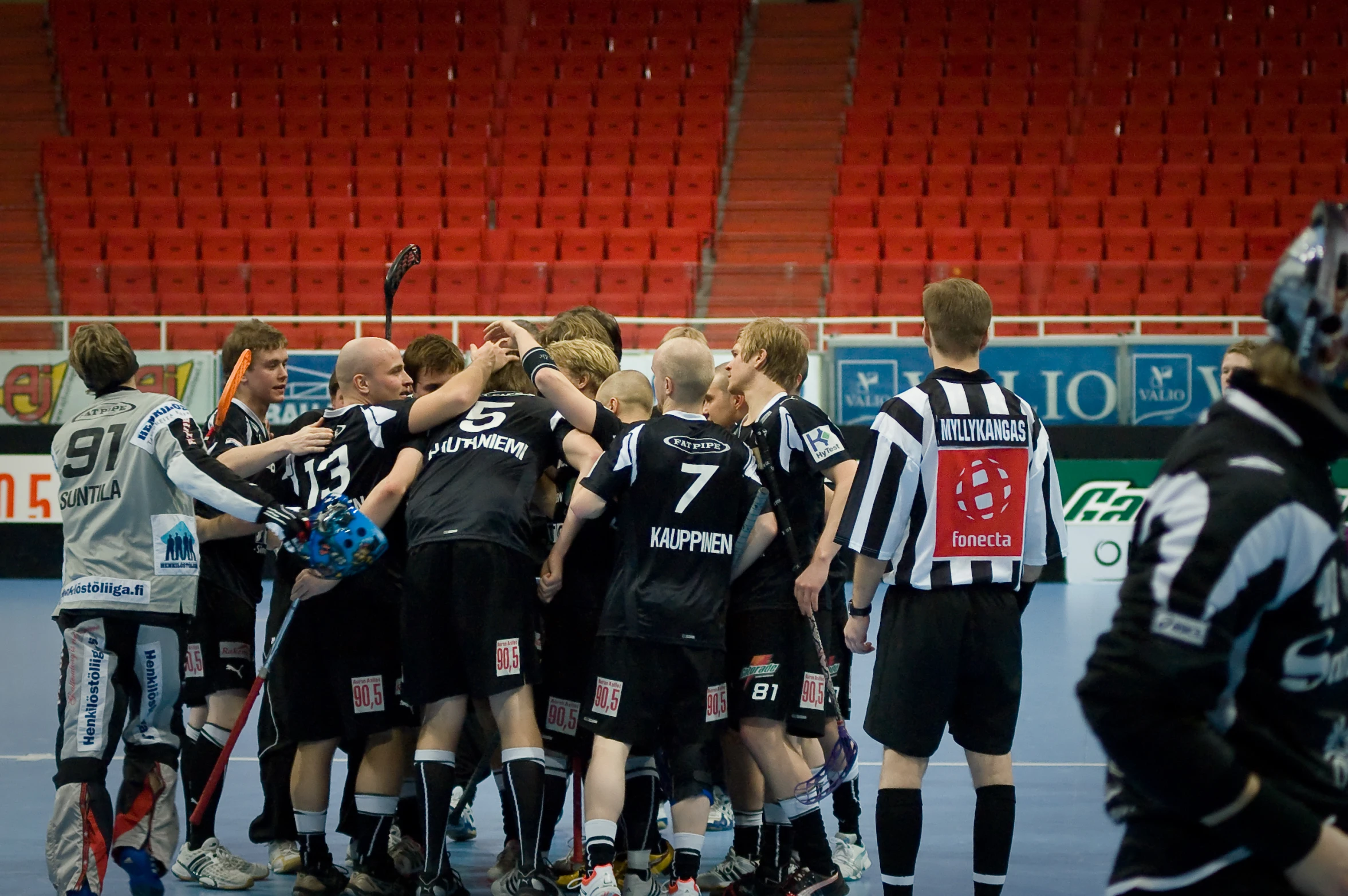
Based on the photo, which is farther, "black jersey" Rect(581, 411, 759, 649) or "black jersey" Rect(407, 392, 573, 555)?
"black jersey" Rect(407, 392, 573, 555)

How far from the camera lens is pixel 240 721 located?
428cm

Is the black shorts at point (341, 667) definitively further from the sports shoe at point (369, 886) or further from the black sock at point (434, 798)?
the sports shoe at point (369, 886)

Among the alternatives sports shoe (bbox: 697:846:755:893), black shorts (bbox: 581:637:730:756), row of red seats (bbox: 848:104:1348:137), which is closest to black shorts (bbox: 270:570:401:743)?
black shorts (bbox: 581:637:730:756)

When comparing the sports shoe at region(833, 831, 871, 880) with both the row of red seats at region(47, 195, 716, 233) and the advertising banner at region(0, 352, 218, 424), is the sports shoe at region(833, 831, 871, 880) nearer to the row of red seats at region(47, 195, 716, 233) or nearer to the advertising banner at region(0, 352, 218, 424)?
the advertising banner at region(0, 352, 218, 424)

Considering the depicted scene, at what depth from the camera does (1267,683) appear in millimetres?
1612

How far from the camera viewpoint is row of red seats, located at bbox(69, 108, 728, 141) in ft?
58.2

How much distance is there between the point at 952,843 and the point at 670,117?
47.9 feet

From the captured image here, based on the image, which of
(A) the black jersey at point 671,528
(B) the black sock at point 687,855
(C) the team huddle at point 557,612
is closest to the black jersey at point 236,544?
(C) the team huddle at point 557,612

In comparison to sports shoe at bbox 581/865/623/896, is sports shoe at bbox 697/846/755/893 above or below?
below

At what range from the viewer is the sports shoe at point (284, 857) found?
4.45 m

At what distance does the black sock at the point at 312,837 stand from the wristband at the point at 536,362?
60.8 inches

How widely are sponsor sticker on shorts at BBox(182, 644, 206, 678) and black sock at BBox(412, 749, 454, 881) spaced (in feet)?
3.42

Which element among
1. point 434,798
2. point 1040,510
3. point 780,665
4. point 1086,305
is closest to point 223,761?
point 434,798

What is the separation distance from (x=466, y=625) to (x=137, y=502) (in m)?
1.05
